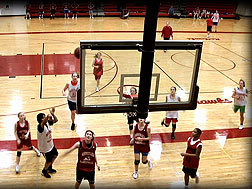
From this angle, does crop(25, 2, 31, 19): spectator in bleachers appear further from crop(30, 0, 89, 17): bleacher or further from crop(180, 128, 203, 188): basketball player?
crop(180, 128, 203, 188): basketball player

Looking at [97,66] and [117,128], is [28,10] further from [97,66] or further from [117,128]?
[117,128]

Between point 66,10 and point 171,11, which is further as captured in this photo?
point 171,11

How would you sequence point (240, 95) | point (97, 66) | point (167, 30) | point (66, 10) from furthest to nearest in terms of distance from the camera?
1. point (66, 10)
2. point (167, 30)
3. point (97, 66)
4. point (240, 95)

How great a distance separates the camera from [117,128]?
24.2 feet

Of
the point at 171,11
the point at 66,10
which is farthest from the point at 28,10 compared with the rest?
the point at 171,11

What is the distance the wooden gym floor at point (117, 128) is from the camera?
5.62 metres

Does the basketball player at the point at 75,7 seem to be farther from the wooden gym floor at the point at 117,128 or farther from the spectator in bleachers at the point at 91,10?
the wooden gym floor at the point at 117,128

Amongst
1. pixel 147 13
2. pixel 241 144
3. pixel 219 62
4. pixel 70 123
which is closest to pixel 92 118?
pixel 70 123

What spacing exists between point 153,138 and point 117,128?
1.00m

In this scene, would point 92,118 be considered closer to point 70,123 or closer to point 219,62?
point 70,123

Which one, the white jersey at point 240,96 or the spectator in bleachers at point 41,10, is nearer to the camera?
the white jersey at point 240,96

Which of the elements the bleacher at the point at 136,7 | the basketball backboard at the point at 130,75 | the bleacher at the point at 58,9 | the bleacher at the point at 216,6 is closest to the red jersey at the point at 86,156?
A: the basketball backboard at the point at 130,75

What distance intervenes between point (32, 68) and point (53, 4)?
11537 millimetres

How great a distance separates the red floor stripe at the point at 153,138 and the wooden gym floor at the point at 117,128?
2 centimetres
